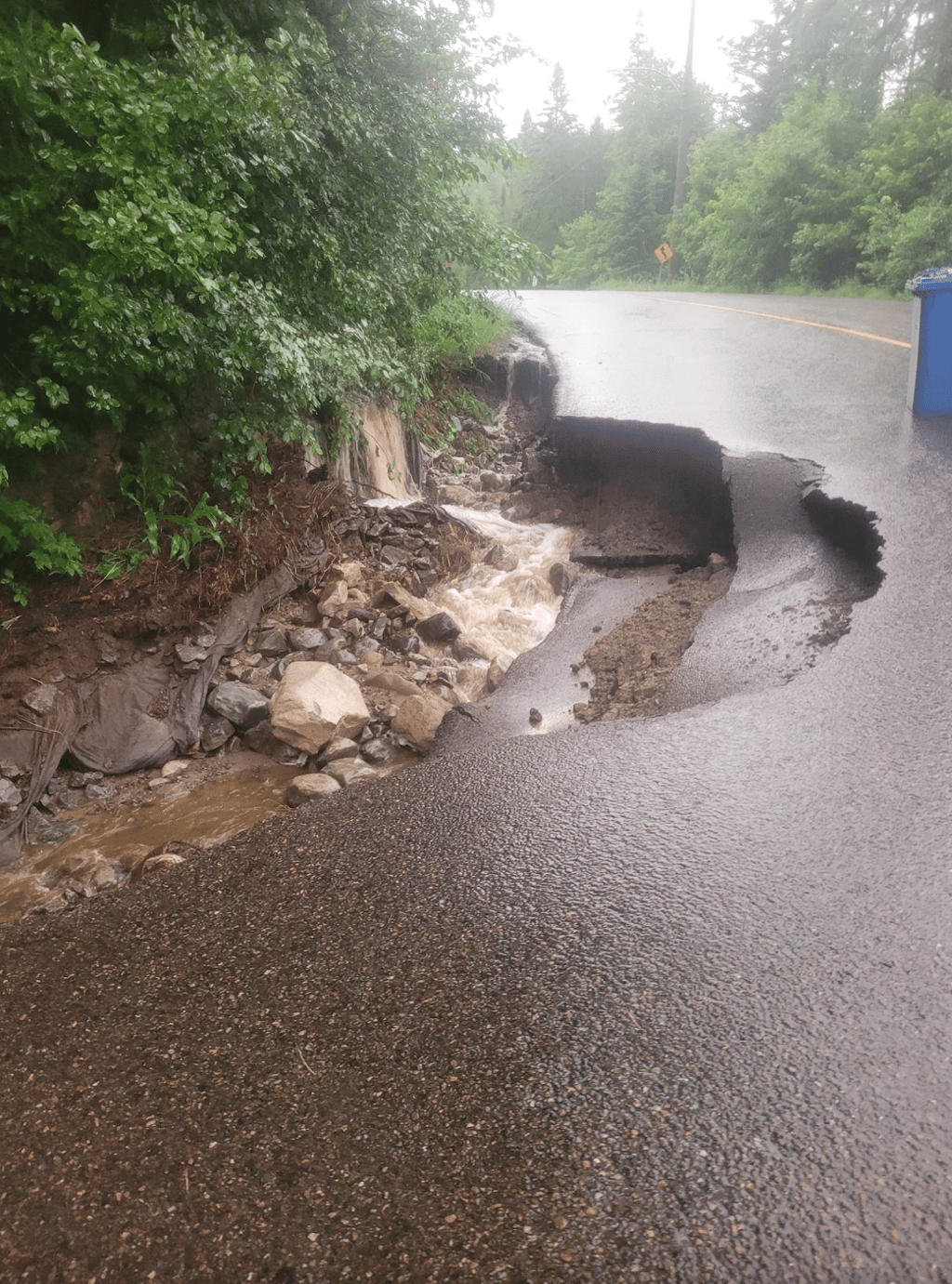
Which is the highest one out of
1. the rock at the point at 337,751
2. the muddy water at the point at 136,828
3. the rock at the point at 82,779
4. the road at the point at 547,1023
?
the road at the point at 547,1023

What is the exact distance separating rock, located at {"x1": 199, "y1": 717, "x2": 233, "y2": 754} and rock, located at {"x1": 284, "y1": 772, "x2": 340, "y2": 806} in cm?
101

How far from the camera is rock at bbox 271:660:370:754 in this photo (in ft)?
16.9

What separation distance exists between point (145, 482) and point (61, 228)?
67.3 inches

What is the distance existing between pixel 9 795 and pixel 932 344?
773cm

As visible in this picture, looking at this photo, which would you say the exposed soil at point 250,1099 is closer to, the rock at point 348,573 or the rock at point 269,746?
the rock at point 269,746

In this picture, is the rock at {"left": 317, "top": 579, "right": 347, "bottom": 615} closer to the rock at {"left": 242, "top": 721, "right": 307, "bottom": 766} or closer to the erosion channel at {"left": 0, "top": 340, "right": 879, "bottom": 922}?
the erosion channel at {"left": 0, "top": 340, "right": 879, "bottom": 922}

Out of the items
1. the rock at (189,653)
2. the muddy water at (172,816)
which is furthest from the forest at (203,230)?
the muddy water at (172,816)

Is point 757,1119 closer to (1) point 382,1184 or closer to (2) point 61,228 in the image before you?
(1) point 382,1184

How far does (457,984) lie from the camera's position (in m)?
2.42

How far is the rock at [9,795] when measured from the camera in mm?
4609

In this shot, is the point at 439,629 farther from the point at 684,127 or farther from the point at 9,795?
the point at 684,127

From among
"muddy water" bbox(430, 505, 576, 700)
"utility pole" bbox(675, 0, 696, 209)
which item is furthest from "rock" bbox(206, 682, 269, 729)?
"utility pole" bbox(675, 0, 696, 209)

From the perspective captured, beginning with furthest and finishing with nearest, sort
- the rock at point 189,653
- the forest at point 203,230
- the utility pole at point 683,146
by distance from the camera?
the utility pole at point 683,146 → the rock at point 189,653 → the forest at point 203,230

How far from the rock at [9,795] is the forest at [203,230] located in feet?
3.86
